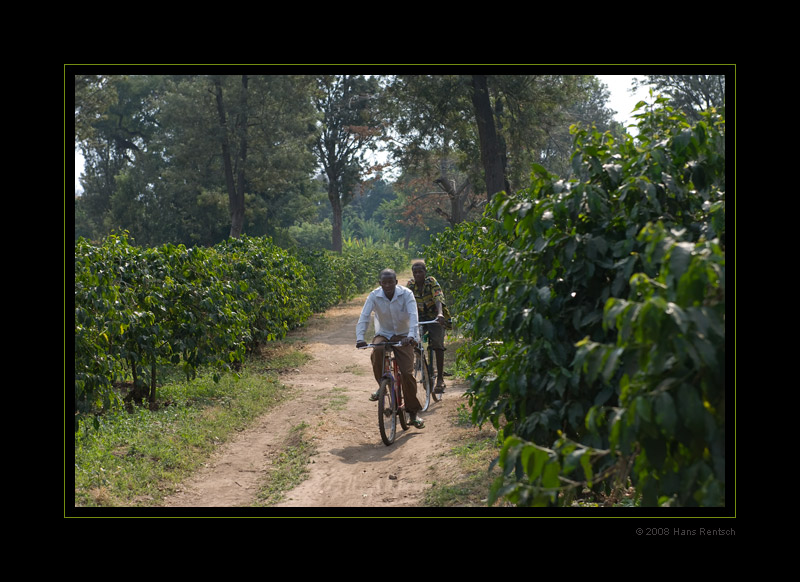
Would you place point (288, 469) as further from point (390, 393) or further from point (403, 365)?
point (403, 365)

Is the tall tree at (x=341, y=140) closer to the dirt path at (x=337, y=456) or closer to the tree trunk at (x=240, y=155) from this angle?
the tree trunk at (x=240, y=155)

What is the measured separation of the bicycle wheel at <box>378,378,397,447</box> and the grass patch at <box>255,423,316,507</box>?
0.76 meters

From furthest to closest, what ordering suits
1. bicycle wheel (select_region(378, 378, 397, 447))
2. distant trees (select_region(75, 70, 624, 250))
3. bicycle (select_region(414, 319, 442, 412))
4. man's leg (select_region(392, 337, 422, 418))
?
distant trees (select_region(75, 70, 624, 250)) → bicycle (select_region(414, 319, 442, 412)) → man's leg (select_region(392, 337, 422, 418)) → bicycle wheel (select_region(378, 378, 397, 447))

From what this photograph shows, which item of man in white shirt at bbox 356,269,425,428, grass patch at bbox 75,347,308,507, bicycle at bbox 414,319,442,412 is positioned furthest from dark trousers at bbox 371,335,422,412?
grass patch at bbox 75,347,308,507

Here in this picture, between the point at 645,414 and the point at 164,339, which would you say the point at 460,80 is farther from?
the point at 645,414

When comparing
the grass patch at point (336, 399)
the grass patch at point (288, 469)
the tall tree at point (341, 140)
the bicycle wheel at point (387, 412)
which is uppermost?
the tall tree at point (341, 140)

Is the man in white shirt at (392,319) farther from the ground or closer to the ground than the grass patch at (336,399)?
farther from the ground

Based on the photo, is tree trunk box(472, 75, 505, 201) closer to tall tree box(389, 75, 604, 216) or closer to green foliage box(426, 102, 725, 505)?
tall tree box(389, 75, 604, 216)

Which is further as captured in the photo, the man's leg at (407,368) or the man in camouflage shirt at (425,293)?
the man in camouflage shirt at (425,293)

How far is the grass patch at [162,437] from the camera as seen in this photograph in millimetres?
6129

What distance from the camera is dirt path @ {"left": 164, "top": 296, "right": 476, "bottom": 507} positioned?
6.23 metres

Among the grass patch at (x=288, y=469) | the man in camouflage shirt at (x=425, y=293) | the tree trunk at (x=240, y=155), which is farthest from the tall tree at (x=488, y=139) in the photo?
the tree trunk at (x=240, y=155)

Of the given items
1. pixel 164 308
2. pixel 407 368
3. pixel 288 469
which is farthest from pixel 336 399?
pixel 288 469
